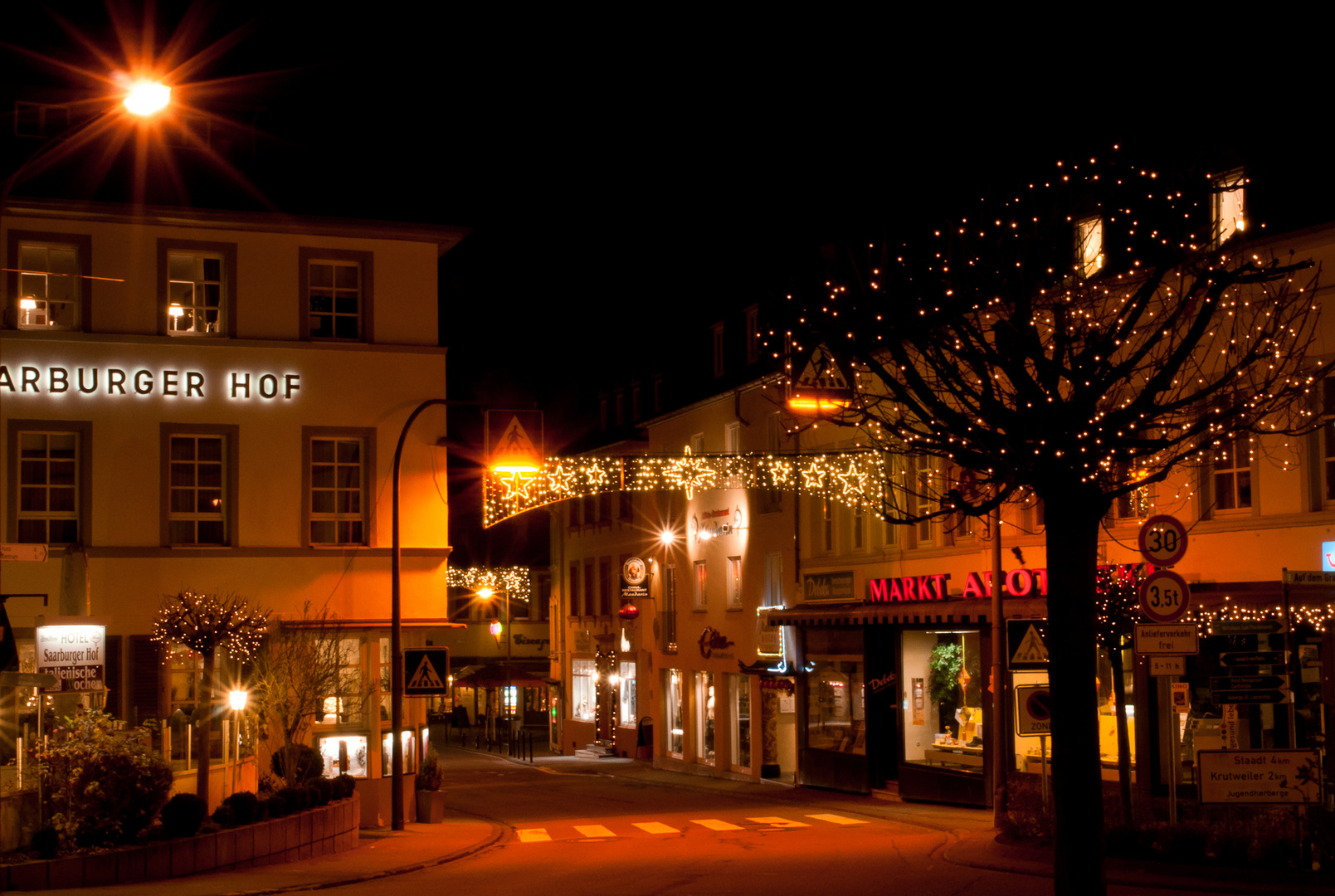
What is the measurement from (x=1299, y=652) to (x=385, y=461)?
1557 cm

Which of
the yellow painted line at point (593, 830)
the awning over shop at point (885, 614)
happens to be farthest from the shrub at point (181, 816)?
the awning over shop at point (885, 614)

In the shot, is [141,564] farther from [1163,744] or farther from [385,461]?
[1163,744]

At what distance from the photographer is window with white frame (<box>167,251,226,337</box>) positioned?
85.3 ft

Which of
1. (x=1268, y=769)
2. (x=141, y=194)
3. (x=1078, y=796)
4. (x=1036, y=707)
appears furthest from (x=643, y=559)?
(x=1078, y=796)

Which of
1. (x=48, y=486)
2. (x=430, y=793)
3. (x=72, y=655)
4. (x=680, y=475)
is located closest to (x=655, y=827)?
(x=430, y=793)

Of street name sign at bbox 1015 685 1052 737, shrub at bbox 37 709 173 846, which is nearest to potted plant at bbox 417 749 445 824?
shrub at bbox 37 709 173 846

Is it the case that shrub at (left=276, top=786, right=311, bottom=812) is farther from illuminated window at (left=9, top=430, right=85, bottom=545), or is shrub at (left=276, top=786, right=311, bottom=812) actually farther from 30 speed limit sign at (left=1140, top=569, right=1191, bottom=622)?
30 speed limit sign at (left=1140, top=569, right=1191, bottom=622)

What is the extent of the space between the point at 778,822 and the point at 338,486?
9858mm

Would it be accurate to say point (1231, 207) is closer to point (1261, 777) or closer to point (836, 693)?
point (1261, 777)

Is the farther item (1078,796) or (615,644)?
(615,644)

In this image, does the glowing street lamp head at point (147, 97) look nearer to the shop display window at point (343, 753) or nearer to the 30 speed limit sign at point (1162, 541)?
the 30 speed limit sign at point (1162, 541)

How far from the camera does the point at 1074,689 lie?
36.5 feet

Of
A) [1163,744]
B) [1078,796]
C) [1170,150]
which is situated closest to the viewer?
[1078,796]

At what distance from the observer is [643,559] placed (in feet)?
149
